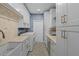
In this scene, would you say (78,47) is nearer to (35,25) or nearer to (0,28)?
(0,28)

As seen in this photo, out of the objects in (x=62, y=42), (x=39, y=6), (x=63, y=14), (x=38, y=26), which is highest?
(x=39, y=6)

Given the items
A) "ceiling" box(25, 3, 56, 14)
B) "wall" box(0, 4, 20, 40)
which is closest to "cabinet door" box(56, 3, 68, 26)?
"wall" box(0, 4, 20, 40)

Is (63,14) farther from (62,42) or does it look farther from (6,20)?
(6,20)

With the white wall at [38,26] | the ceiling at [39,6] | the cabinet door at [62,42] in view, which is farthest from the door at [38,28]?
the cabinet door at [62,42]

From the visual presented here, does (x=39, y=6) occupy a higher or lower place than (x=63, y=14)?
higher

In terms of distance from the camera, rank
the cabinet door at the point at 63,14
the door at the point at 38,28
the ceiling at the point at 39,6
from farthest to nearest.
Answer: the door at the point at 38,28 → the ceiling at the point at 39,6 → the cabinet door at the point at 63,14

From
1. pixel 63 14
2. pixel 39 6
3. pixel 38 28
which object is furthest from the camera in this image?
pixel 38 28

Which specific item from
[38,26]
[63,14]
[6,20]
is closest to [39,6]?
[38,26]

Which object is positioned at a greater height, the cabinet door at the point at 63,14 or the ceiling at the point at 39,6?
the ceiling at the point at 39,6

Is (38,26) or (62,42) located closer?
(62,42)

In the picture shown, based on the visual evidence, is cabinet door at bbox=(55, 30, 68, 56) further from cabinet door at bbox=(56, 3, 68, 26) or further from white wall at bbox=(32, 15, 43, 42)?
white wall at bbox=(32, 15, 43, 42)

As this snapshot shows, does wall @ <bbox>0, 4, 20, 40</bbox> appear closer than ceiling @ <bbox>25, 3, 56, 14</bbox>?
Yes

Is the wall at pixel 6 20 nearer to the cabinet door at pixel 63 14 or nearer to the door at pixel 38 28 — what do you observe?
the cabinet door at pixel 63 14

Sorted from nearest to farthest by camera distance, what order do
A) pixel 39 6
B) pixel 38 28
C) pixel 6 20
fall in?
1. pixel 6 20
2. pixel 39 6
3. pixel 38 28
